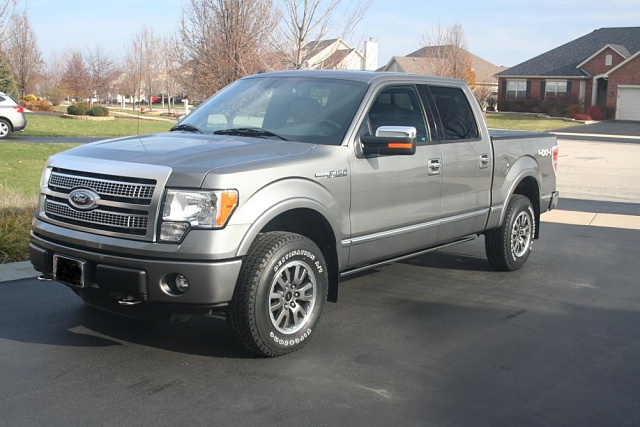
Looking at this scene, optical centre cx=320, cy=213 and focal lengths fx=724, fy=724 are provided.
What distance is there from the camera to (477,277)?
763 cm

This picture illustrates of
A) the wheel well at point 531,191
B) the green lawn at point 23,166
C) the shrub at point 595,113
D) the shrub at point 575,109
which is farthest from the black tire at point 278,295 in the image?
the shrub at point 575,109

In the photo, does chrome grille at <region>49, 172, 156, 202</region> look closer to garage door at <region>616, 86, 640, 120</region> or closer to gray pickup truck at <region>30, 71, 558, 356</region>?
gray pickup truck at <region>30, 71, 558, 356</region>

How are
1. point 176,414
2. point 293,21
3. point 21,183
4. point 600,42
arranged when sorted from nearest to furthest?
point 176,414 < point 21,183 < point 293,21 < point 600,42

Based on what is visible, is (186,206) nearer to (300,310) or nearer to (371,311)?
(300,310)

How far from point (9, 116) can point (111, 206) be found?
20.7m

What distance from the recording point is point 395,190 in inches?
233

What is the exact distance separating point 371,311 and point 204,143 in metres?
2.09

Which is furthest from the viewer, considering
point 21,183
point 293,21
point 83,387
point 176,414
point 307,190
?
point 293,21

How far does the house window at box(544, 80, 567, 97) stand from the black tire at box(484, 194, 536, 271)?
5930cm

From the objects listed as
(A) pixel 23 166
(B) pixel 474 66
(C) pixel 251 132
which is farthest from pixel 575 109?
(C) pixel 251 132

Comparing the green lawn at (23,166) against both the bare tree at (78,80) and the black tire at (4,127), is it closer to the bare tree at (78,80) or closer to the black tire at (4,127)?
the black tire at (4,127)

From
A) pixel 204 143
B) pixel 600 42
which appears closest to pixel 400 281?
pixel 204 143

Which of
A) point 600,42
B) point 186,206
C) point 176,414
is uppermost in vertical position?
point 600,42

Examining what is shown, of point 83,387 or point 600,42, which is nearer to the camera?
point 83,387
